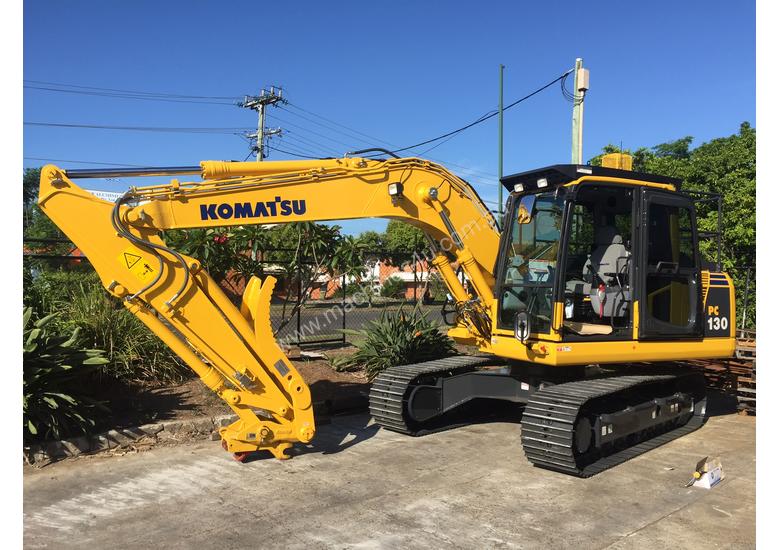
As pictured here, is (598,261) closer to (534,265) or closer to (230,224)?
(534,265)

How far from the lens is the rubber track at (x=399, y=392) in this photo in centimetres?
692

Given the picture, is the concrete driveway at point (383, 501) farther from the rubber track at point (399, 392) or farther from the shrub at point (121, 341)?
the shrub at point (121, 341)

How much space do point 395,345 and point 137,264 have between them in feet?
16.5

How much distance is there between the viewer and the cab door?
6449 millimetres

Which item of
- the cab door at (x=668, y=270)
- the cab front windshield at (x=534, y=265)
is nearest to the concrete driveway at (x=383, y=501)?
the cab door at (x=668, y=270)

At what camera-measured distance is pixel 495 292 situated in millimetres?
6594

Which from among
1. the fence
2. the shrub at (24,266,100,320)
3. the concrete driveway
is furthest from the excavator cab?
the shrub at (24,266,100,320)

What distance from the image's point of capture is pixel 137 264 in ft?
17.7

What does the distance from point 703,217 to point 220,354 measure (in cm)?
1280

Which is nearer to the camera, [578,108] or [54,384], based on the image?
[54,384]

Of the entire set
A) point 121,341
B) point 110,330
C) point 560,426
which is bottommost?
point 560,426

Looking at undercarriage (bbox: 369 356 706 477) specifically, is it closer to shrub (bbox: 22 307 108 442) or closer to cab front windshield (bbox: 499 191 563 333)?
cab front windshield (bbox: 499 191 563 333)

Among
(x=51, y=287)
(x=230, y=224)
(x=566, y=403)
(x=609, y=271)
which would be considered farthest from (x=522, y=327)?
(x=51, y=287)

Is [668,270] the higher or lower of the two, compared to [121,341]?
higher
